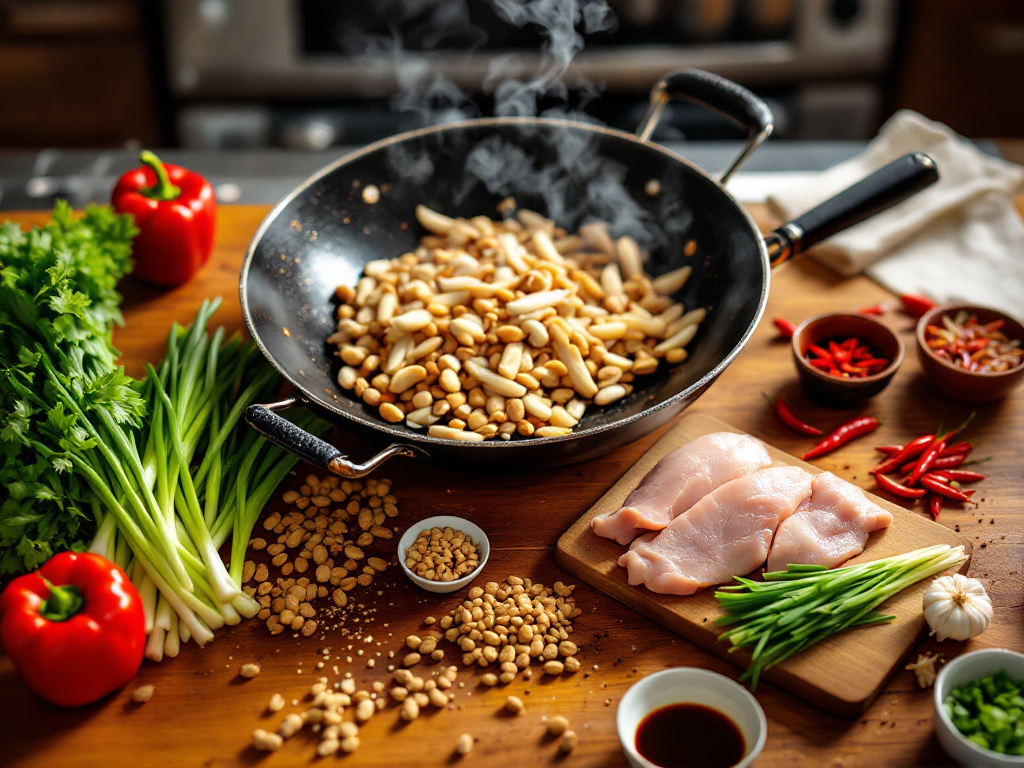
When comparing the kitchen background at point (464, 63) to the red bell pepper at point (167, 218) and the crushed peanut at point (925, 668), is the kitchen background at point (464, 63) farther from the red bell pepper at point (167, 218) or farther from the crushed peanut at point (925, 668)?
the crushed peanut at point (925, 668)

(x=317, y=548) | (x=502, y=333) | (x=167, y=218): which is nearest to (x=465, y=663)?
(x=317, y=548)

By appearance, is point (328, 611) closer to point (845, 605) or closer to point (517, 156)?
point (845, 605)

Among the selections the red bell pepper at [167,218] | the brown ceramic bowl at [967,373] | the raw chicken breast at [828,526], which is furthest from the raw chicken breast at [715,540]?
the red bell pepper at [167,218]

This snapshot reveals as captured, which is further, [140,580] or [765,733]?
[140,580]

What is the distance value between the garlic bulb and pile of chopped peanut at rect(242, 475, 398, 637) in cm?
81

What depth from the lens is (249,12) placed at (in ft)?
9.30

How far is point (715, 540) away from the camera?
4.54ft

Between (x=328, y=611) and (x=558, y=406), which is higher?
(x=558, y=406)

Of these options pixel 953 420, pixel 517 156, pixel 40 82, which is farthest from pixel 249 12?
pixel 953 420

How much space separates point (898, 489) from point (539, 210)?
945 mm

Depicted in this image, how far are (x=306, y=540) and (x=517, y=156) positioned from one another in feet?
3.15

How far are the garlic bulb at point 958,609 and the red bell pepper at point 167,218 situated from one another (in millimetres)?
1568

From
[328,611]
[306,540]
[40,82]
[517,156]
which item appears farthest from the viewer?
[40,82]

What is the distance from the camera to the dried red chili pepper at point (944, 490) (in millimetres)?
1529
